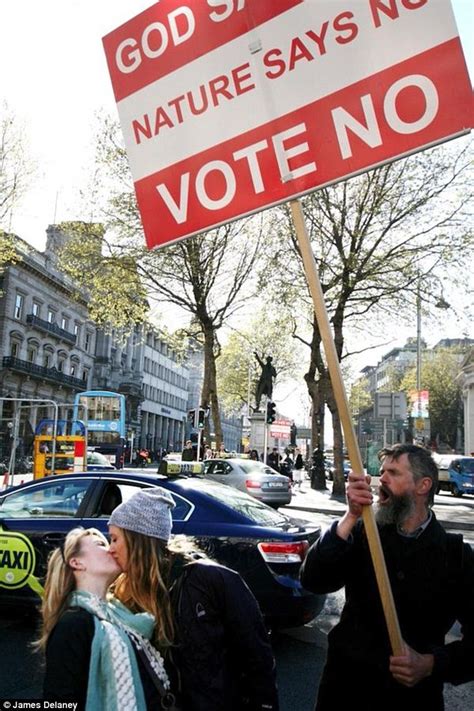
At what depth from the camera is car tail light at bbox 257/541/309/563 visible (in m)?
5.29

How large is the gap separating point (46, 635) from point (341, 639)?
44.7 inches

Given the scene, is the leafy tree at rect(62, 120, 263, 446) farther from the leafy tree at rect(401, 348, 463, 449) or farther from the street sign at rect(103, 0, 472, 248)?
the leafy tree at rect(401, 348, 463, 449)

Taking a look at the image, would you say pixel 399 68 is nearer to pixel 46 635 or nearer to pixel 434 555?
pixel 434 555

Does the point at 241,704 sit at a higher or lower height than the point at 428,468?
lower

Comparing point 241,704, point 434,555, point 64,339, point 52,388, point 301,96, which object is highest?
point 64,339

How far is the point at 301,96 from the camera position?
99.0 inches

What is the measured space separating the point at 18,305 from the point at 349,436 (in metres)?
Result: 54.5

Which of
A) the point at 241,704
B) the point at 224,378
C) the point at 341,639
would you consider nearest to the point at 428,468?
the point at 341,639

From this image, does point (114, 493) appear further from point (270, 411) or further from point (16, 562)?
point (270, 411)

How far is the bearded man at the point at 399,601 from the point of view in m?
2.21

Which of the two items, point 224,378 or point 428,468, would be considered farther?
point 224,378

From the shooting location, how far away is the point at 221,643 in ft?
6.93

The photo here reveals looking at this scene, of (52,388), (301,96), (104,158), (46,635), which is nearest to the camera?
(46,635)

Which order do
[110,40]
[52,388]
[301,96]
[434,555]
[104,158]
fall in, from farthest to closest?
[52,388] → [104,158] → [110,40] → [301,96] → [434,555]
